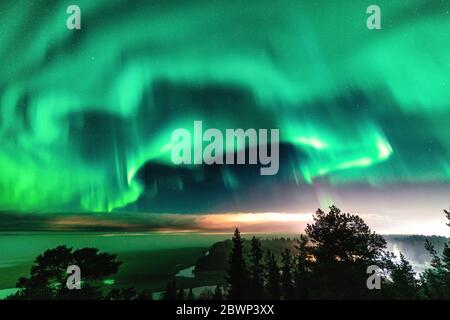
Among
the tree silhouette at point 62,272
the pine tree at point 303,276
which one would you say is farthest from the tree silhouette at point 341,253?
the tree silhouette at point 62,272

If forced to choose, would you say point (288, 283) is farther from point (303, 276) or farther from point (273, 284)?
point (303, 276)

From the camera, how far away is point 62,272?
1692 centimetres

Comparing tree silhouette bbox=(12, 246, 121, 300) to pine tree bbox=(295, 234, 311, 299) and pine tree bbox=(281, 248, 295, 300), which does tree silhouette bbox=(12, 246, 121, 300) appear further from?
pine tree bbox=(295, 234, 311, 299)

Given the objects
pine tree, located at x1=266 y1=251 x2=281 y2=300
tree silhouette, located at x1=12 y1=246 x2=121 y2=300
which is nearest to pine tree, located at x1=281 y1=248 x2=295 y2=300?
pine tree, located at x1=266 y1=251 x2=281 y2=300

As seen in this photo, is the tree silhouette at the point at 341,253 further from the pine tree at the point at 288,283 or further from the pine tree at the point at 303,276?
the pine tree at the point at 288,283

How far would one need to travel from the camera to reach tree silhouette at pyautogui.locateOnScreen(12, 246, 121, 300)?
15719 millimetres

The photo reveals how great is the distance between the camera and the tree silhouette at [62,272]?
15.7m

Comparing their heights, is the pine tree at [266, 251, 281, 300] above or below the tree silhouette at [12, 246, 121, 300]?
below

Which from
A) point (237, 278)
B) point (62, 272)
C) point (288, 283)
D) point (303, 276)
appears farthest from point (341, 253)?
point (62, 272)
